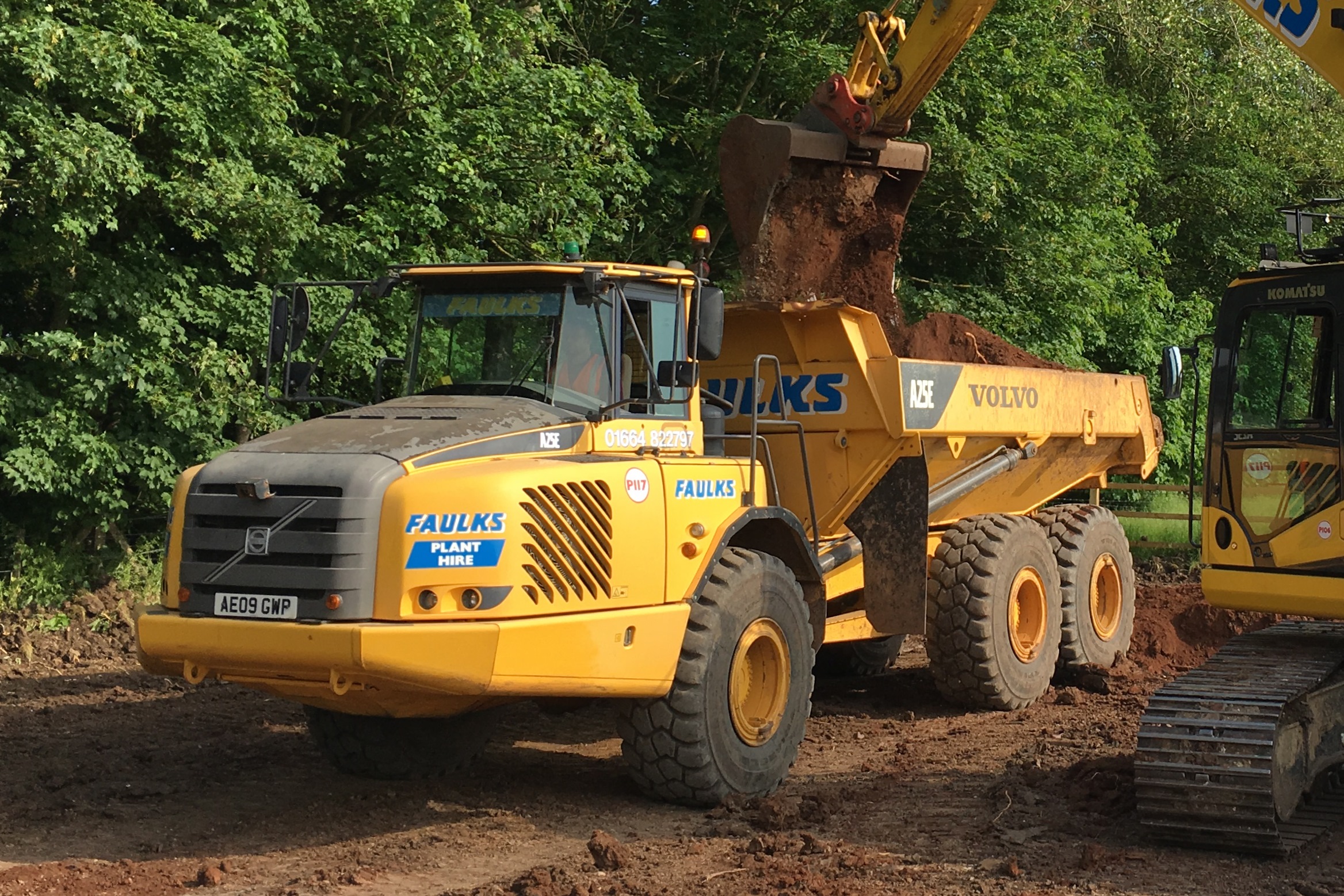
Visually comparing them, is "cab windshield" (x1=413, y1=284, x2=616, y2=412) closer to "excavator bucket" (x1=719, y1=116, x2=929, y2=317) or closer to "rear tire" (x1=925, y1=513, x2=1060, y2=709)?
"rear tire" (x1=925, y1=513, x2=1060, y2=709)

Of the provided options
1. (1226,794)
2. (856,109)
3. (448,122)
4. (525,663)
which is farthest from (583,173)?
(1226,794)

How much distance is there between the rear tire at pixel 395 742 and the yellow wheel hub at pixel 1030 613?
406cm

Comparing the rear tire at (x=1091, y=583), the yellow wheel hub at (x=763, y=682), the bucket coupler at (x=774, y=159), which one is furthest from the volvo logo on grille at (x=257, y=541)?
the rear tire at (x=1091, y=583)

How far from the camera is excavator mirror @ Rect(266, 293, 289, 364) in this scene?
7.14 m

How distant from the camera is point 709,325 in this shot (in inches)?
291

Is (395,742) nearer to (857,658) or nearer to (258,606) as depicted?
(258,606)

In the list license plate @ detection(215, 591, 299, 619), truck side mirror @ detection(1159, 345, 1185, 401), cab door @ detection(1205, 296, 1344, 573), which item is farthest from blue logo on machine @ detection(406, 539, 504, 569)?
cab door @ detection(1205, 296, 1344, 573)

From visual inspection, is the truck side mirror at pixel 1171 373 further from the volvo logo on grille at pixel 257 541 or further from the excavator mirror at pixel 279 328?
the excavator mirror at pixel 279 328

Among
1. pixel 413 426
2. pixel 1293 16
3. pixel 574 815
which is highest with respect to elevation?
pixel 1293 16

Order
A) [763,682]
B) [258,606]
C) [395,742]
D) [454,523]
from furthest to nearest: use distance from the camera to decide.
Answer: [395,742] < [763,682] < [258,606] < [454,523]

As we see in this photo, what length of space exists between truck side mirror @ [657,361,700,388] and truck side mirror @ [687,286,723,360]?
0.15 meters

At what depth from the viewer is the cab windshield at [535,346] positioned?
704 cm

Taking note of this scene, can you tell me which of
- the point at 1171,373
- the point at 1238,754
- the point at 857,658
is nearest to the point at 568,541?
the point at 1238,754

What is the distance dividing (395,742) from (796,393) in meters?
3.24
